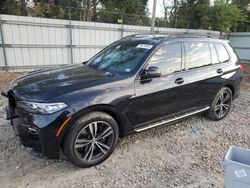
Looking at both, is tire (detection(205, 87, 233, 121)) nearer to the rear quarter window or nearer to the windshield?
the rear quarter window

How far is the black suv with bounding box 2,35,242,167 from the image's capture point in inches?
101

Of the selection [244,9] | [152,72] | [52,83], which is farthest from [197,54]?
[244,9]

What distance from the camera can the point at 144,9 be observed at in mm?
14539

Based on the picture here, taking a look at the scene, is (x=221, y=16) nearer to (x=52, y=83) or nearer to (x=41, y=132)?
(x=52, y=83)

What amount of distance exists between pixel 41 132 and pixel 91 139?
0.63 meters

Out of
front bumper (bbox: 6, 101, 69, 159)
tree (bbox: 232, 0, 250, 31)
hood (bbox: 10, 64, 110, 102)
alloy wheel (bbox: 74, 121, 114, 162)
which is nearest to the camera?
front bumper (bbox: 6, 101, 69, 159)

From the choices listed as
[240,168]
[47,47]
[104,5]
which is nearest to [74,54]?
[47,47]

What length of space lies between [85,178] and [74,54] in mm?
7352

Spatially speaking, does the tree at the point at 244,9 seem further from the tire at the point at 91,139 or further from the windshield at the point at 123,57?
the tire at the point at 91,139

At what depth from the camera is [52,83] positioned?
2.86 meters

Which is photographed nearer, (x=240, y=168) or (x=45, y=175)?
(x=240, y=168)

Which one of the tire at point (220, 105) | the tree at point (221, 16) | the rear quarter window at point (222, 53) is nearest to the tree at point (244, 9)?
the tree at point (221, 16)

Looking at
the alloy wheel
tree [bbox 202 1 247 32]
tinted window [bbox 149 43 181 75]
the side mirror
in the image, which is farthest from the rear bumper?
tree [bbox 202 1 247 32]

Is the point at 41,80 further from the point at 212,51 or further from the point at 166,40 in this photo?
the point at 212,51
